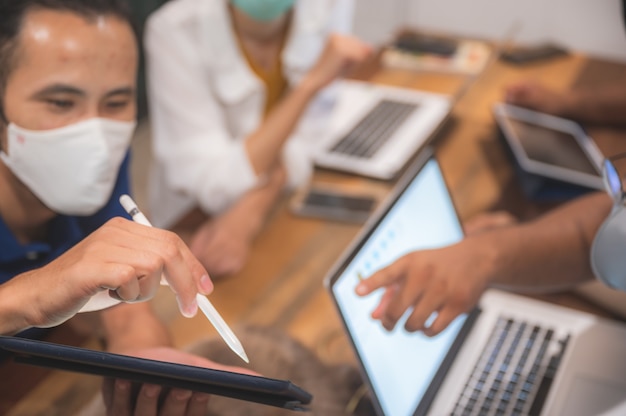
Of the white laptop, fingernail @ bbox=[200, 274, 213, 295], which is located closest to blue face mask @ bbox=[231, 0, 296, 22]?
the white laptop

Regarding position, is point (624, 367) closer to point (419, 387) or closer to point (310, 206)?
point (419, 387)

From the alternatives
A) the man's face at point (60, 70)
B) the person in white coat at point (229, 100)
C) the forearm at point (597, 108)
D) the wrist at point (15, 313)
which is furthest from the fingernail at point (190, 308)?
the forearm at point (597, 108)

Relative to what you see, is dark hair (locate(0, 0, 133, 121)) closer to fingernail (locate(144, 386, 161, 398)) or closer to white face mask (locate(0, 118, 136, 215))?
white face mask (locate(0, 118, 136, 215))

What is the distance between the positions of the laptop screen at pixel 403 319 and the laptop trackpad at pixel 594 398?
160mm

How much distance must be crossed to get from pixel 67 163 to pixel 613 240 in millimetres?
549

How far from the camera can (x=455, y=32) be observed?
6.95 ft

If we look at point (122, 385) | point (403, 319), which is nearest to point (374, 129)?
point (403, 319)

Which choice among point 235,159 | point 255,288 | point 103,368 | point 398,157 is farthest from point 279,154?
point 103,368

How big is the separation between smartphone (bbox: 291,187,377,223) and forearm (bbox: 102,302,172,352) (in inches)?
21.0

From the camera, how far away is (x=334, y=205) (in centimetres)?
125

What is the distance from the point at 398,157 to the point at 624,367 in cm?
67

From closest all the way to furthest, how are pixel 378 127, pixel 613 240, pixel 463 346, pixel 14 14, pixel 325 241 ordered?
pixel 14 14 < pixel 613 240 < pixel 463 346 < pixel 325 241 < pixel 378 127

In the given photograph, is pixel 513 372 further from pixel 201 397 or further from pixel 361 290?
pixel 201 397

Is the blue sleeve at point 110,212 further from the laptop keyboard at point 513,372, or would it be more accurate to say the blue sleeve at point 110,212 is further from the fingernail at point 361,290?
the laptop keyboard at point 513,372
